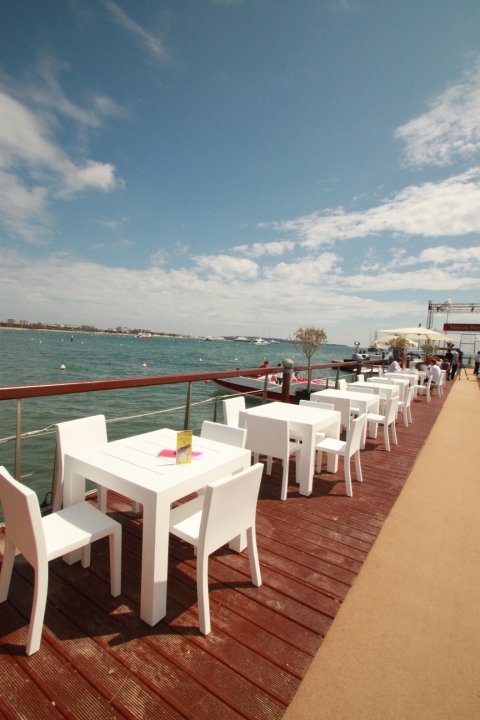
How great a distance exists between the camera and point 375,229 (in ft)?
35.4

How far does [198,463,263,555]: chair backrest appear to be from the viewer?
1451 mm

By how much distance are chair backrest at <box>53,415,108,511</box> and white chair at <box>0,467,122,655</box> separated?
318 millimetres

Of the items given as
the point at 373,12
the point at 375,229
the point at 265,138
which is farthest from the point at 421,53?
the point at 375,229

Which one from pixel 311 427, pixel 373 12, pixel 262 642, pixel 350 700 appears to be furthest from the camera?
pixel 373 12

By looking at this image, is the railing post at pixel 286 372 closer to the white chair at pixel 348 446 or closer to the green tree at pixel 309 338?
the white chair at pixel 348 446

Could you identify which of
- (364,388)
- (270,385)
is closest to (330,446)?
(364,388)

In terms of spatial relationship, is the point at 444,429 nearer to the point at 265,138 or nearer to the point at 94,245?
the point at 265,138

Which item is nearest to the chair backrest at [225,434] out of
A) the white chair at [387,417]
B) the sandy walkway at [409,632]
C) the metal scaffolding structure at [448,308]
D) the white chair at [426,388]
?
the sandy walkway at [409,632]

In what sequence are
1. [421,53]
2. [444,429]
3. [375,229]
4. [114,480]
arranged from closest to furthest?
1. [114,480]
2. [421,53]
3. [444,429]
4. [375,229]

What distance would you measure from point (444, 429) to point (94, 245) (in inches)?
745

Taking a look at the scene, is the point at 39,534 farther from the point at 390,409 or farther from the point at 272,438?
the point at 390,409

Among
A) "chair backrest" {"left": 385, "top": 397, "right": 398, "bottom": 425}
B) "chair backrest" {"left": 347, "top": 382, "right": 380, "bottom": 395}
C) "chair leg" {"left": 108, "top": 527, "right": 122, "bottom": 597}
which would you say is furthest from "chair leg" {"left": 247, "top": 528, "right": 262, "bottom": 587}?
"chair backrest" {"left": 347, "top": 382, "right": 380, "bottom": 395}

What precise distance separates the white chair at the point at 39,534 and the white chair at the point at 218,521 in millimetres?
397

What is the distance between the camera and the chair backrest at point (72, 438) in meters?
2.12
